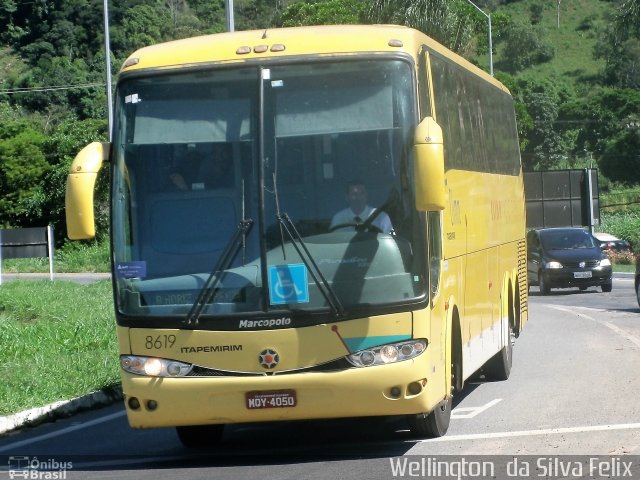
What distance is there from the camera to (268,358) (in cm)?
916

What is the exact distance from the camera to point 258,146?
937 centimetres

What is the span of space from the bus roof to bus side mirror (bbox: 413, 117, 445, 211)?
99 cm

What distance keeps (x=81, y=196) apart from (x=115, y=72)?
83.4 meters

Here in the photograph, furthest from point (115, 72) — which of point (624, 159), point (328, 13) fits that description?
point (624, 159)

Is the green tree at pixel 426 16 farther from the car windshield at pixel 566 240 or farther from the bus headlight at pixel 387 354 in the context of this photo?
the bus headlight at pixel 387 354

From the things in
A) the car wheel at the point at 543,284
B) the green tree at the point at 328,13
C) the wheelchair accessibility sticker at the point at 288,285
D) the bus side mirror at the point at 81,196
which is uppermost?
the green tree at the point at 328,13

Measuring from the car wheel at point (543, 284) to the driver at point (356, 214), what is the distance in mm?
24493

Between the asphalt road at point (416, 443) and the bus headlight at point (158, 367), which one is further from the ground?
the bus headlight at point (158, 367)

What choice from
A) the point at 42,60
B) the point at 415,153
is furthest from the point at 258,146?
the point at 42,60

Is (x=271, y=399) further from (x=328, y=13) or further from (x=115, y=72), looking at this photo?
(x=115, y=72)

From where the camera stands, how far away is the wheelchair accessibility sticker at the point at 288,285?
9.17 metres

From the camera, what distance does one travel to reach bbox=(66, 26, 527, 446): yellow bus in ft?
30.0

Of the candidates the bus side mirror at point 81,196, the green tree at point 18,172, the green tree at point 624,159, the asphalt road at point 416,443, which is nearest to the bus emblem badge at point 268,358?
the asphalt road at point 416,443

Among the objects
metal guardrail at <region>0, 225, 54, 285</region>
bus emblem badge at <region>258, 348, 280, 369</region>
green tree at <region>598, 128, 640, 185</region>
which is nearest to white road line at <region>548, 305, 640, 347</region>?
bus emblem badge at <region>258, 348, 280, 369</region>
